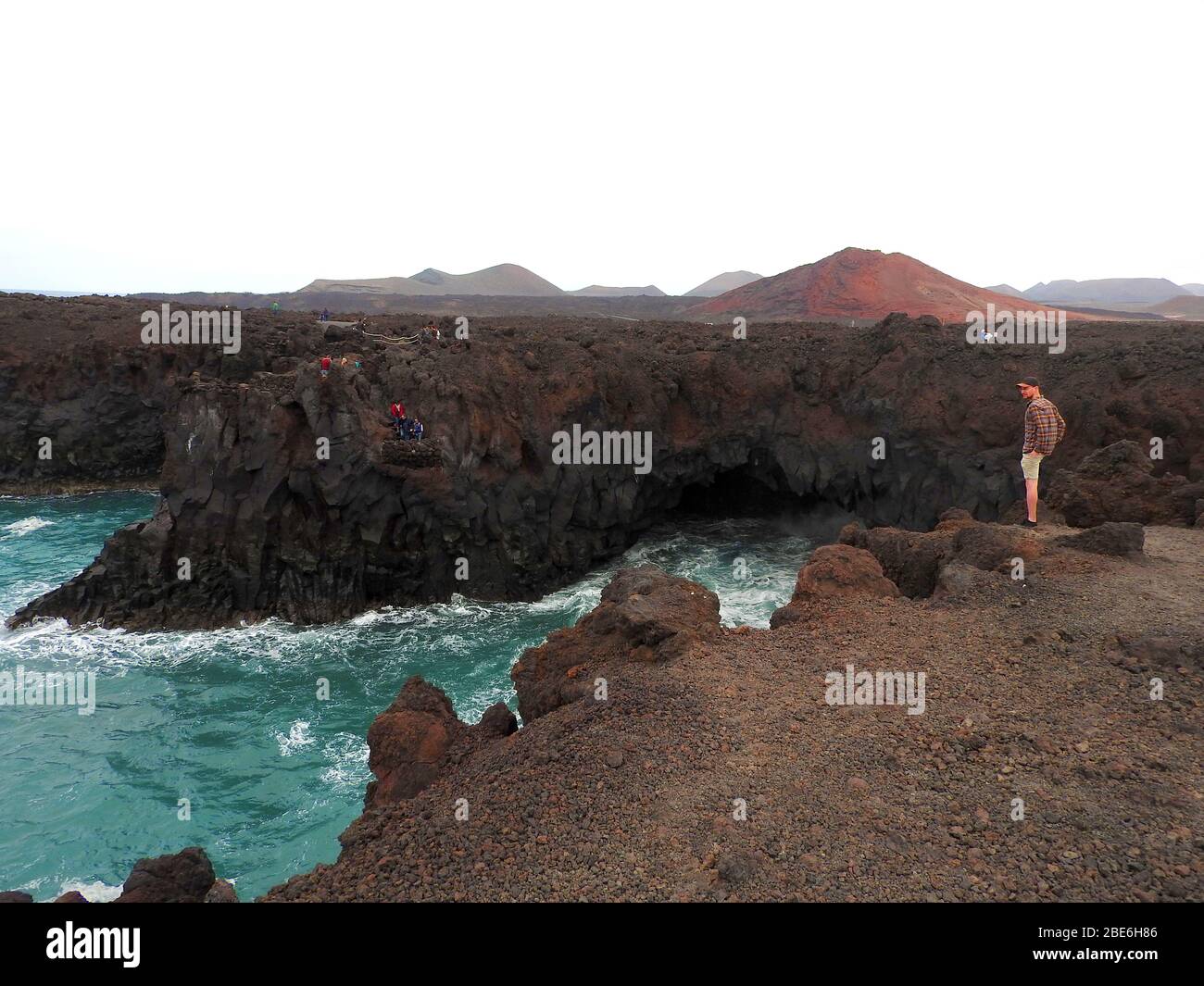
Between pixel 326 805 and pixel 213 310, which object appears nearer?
pixel 326 805

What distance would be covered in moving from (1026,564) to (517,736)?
7.26m

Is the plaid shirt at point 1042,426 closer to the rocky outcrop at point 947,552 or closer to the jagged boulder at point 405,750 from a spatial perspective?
the rocky outcrop at point 947,552

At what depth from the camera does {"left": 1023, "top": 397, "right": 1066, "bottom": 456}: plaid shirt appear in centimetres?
1108

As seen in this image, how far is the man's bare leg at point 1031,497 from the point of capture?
11594 millimetres

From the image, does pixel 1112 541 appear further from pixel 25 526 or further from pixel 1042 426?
pixel 25 526

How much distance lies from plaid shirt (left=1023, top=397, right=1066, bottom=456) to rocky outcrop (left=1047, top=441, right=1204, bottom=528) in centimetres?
269

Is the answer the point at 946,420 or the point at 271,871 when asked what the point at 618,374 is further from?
the point at 271,871

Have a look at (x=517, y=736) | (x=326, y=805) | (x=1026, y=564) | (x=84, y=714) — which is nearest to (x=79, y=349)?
(x=84, y=714)

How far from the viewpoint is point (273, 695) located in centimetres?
1709

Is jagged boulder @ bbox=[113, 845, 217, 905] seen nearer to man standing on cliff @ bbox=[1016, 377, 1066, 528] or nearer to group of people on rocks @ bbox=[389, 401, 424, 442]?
man standing on cliff @ bbox=[1016, 377, 1066, 528]

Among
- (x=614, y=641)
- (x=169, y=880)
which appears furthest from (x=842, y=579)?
(x=169, y=880)

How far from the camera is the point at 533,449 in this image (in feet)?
77.1

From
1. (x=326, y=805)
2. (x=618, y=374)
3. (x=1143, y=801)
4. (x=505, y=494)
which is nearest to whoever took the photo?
(x=1143, y=801)

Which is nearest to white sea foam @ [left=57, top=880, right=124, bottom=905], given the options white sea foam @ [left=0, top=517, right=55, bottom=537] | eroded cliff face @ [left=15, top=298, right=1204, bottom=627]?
eroded cliff face @ [left=15, top=298, right=1204, bottom=627]
